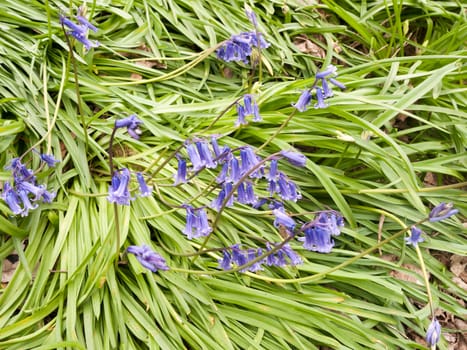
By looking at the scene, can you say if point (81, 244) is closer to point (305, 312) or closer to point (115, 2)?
point (305, 312)


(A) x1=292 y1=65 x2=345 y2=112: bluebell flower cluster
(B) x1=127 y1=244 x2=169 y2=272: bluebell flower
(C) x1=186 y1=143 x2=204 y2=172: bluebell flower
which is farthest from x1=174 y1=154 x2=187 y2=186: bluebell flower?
(A) x1=292 y1=65 x2=345 y2=112: bluebell flower cluster

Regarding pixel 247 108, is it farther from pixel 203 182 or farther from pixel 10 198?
pixel 10 198

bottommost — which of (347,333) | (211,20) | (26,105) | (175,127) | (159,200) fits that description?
(347,333)

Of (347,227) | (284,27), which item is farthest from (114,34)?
(347,227)

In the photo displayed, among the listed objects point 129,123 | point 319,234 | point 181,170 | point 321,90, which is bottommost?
point 319,234

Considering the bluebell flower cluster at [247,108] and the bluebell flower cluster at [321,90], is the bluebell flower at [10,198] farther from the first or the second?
the bluebell flower cluster at [321,90]

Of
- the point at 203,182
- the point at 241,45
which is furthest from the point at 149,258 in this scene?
the point at 241,45

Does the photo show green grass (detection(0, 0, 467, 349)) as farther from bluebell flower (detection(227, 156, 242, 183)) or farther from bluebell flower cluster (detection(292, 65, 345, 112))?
bluebell flower (detection(227, 156, 242, 183))
